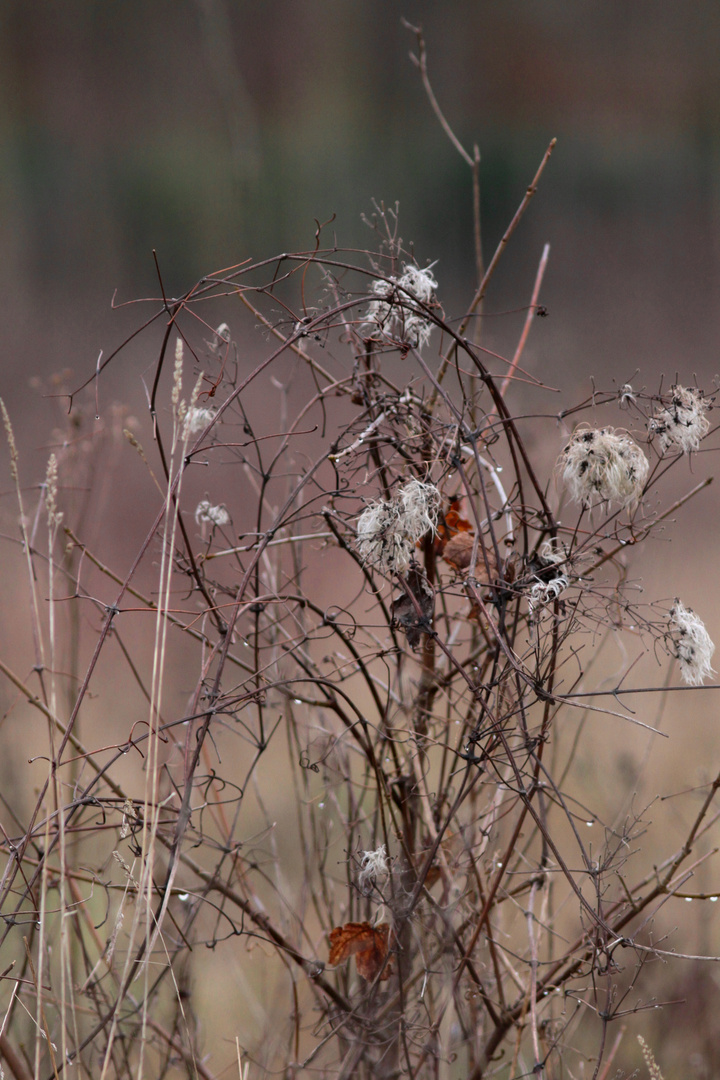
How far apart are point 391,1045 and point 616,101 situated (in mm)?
4841

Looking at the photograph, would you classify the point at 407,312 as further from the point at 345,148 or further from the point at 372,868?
the point at 345,148

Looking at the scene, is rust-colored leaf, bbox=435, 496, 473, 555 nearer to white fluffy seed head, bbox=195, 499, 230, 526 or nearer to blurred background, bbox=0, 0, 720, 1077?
white fluffy seed head, bbox=195, 499, 230, 526

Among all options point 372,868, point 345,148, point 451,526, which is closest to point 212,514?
point 451,526

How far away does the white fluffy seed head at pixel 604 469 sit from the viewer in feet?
2.08

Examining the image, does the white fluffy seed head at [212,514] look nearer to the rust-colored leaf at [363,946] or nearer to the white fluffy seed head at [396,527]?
the white fluffy seed head at [396,527]

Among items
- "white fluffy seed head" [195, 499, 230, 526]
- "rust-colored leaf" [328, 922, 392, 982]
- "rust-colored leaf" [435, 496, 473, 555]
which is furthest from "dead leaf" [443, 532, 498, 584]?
"rust-colored leaf" [328, 922, 392, 982]

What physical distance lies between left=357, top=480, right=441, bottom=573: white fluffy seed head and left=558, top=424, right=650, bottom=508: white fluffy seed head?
113 mm

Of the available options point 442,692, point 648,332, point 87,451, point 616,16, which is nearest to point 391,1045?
point 442,692

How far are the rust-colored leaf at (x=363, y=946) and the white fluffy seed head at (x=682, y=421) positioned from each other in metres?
0.51

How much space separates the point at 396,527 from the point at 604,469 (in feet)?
0.56

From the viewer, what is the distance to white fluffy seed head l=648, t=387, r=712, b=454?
2.15 feet

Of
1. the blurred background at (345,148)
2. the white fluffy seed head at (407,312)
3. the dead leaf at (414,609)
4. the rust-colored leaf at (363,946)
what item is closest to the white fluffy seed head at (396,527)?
the dead leaf at (414,609)

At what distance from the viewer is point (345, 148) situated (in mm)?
4863

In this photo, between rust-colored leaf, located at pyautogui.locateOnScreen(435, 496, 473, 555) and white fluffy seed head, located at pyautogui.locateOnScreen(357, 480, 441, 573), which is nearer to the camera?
white fluffy seed head, located at pyautogui.locateOnScreen(357, 480, 441, 573)
